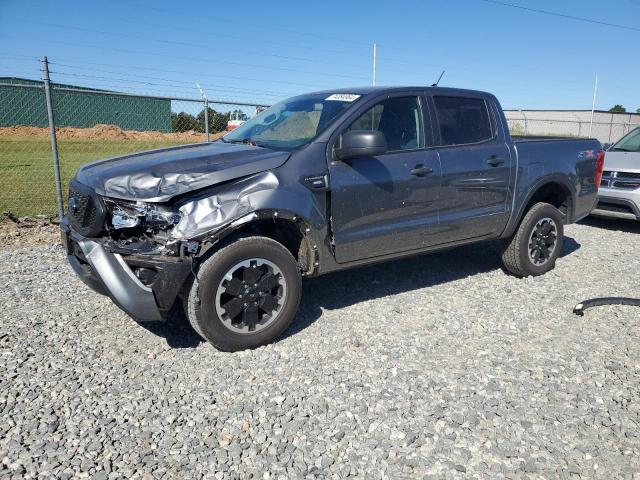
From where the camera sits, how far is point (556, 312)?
468cm

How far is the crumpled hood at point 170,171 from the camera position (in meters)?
3.48

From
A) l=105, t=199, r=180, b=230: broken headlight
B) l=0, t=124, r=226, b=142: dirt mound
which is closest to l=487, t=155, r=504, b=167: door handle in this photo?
l=105, t=199, r=180, b=230: broken headlight

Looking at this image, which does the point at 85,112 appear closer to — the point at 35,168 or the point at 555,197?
the point at 35,168

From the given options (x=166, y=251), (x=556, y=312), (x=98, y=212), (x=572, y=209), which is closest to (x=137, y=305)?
(x=166, y=251)

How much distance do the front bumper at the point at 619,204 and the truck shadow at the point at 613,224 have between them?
342mm

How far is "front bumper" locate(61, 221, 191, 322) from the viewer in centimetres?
341

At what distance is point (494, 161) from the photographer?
199 inches

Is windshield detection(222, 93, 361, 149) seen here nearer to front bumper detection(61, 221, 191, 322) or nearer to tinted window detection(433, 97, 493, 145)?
tinted window detection(433, 97, 493, 145)

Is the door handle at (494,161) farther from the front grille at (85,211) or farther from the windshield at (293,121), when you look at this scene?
the front grille at (85,211)

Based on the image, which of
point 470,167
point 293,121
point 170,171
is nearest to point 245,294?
point 170,171

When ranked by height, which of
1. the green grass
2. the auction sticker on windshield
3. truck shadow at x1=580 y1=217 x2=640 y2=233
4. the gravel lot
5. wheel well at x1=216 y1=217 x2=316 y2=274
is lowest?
the gravel lot

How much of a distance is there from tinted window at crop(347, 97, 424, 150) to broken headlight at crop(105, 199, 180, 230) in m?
1.66

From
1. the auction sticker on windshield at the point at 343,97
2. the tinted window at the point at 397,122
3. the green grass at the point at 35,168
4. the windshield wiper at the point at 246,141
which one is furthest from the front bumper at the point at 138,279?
the green grass at the point at 35,168

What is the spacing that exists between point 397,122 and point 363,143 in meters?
0.82
